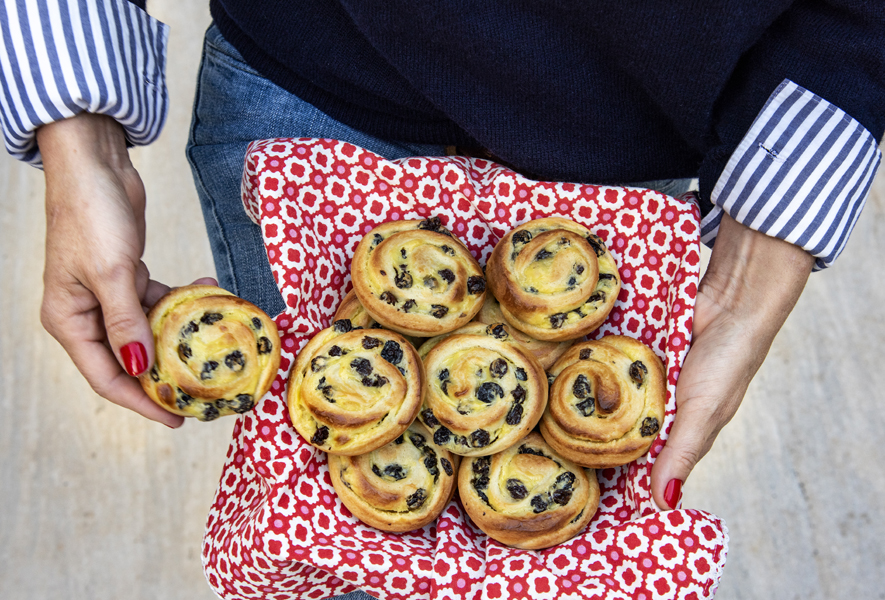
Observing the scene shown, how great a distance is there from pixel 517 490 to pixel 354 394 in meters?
0.41

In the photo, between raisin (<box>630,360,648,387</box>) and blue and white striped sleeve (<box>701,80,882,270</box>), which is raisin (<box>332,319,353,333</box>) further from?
blue and white striped sleeve (<box>701,80,882,270</box>)

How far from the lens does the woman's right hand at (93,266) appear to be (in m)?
1.32

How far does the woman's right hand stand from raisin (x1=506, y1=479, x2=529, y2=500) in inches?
28.9

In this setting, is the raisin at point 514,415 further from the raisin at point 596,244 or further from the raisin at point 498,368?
the raisin at point 596,244

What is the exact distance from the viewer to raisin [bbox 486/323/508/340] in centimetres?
152

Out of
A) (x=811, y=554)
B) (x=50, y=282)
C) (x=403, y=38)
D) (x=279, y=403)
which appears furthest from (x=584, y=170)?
(x=811, y=554)

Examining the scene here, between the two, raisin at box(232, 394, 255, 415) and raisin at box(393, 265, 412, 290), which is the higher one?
raisin at box(393, 265, 412, 290)

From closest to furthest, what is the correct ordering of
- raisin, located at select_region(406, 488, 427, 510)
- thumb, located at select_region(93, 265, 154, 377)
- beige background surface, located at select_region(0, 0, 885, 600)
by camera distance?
thumb, located at select_region(93, 265, 154, 377)
raisin, located at select_region(406, 488, 427, 510)
beige background surface, located at select_region(0, 0, 885, 600)

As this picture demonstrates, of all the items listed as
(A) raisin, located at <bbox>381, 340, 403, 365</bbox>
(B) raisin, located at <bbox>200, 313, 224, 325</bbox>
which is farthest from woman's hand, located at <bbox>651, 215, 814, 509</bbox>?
(B) raisin, located at <bbox>200, 313, 224, 325</bbox>

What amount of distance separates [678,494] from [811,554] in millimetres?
2193

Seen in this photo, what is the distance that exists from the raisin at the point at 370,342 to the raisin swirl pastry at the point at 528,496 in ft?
1.11

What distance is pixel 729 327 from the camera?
1470 mm

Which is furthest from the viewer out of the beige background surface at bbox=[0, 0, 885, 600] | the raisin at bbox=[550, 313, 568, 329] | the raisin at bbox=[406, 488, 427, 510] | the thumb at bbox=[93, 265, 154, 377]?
the beige background surface at bbox=[0, 0, 885, 600]

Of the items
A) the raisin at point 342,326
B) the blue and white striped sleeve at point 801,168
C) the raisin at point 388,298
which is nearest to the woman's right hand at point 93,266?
the raisin at point 342,326
